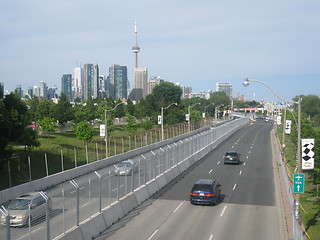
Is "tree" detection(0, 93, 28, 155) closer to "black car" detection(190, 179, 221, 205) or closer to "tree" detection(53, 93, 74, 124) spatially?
"black car" detection(190, 179, 221, 205)

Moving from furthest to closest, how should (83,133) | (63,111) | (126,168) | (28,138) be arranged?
(63,111)
(83,133)
(28,138)
(126,168)

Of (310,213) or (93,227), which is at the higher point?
(93,227)

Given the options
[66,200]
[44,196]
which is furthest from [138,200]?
[44,196]

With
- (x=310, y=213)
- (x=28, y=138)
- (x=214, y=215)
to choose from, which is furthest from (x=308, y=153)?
(x=28, y=138)

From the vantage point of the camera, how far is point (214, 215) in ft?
73.8

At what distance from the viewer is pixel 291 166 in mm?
44750

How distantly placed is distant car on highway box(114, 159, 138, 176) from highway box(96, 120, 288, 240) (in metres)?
2.22

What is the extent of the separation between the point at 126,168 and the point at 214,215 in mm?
5654

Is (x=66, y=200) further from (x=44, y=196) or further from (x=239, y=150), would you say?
(x=239, y=150)

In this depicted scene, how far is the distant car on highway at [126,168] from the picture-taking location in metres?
22.0

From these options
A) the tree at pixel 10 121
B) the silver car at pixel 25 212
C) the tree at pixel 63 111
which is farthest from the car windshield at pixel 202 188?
the tree at pixel 63 111

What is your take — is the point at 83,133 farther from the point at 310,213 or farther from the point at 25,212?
the point at 25,212

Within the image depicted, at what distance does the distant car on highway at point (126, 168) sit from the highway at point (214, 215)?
7.29 ft

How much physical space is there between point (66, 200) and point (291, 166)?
34.1 m
